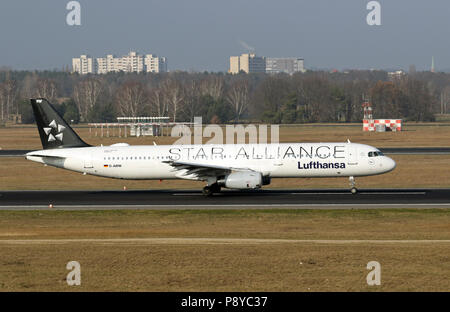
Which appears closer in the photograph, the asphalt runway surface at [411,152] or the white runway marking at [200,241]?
the white runway marking at [200,241]

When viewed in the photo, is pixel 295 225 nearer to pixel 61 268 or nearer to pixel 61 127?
pixel 61 268

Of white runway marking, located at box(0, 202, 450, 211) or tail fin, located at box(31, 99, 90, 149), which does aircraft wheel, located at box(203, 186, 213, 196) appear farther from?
tail fin, located at box(31, 99, 90, 149)

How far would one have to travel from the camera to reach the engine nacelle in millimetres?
45656

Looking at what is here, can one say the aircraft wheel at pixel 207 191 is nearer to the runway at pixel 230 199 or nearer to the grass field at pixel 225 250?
the runway at pixel 230 199

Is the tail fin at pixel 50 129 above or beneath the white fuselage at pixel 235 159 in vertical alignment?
above

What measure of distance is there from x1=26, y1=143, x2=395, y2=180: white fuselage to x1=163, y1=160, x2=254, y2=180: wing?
0.53 ft

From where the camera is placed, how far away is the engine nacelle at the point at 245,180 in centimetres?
4566

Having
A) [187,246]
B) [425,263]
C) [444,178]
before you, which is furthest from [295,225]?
[444,178]

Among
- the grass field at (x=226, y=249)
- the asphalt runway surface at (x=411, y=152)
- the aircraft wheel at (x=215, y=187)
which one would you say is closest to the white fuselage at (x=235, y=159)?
the aircraft wheel at (x=215, y=187)

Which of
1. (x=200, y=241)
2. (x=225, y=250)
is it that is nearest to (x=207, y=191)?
(x=200, y=241)

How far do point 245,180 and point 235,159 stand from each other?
9.86 feet

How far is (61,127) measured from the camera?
166 feet

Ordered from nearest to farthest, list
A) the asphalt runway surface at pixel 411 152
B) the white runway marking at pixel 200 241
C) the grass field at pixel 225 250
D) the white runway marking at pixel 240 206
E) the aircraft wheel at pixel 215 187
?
the grass field at pixel 225 250 → the white runway marking at pixel 200 241 → the white runway marking at pixel 240 206 → the aircraft wheel at pixel 215 187 → the asphalt runway surface at pixel 411 152

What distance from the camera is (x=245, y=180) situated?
45.7m
